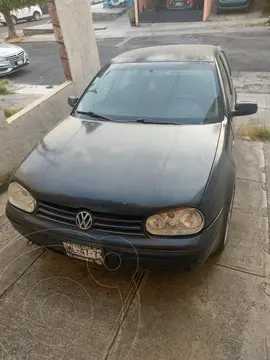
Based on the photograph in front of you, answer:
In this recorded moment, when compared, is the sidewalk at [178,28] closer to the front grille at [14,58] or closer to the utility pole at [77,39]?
the front grille at [14,58]

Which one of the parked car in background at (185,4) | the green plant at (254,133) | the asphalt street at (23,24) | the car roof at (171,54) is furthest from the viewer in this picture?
the asphalt street at (23,24)

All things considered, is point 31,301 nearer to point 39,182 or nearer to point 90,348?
point 90,348

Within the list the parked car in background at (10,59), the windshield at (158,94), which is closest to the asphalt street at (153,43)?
the parked car in background at (10,59)

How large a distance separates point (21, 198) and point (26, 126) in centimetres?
199

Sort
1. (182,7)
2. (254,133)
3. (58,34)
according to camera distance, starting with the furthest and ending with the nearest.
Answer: (182,7), (254,133), (58,34)

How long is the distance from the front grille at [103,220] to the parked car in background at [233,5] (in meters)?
18.5

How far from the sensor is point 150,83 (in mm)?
3129

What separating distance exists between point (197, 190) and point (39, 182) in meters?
1.11

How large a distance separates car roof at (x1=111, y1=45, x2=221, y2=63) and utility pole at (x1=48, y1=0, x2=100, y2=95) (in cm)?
141

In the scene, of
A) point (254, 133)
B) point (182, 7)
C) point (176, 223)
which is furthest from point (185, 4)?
point (176, 223)

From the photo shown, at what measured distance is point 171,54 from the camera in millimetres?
3449

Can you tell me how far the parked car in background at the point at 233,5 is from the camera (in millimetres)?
16656

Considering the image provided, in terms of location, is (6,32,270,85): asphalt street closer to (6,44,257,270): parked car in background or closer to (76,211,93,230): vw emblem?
(6,44,257,270): parked car in background

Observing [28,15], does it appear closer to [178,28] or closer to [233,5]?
[178,28]
